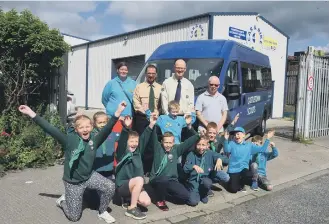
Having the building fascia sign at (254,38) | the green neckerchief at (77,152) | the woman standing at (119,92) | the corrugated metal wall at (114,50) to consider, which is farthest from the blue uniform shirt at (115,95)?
the building fascia sign at (254,38)

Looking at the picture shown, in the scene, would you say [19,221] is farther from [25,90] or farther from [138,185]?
[25,90]

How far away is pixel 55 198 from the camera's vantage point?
15.8ft

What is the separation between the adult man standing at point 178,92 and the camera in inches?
206

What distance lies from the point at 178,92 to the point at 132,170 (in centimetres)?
146

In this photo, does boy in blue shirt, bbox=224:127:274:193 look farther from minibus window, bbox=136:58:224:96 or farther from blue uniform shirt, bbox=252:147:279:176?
minibus window, bbox=136:58:224:96

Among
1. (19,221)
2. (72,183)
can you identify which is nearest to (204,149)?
(72,183)

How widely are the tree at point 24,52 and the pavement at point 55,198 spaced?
69.3 inches

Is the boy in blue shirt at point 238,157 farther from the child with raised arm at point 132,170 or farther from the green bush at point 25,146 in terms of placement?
the green bush at point 25,146

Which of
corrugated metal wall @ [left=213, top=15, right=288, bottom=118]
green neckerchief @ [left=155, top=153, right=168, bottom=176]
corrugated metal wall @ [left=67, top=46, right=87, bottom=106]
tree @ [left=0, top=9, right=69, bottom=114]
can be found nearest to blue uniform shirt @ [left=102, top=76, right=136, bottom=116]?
green neckerchief @ [left=155, top=153, right=168, bottom=176]

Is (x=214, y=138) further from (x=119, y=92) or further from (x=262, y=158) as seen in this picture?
(x=119, y=92)

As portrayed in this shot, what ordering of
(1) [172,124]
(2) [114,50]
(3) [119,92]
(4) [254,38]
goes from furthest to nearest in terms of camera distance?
(2) [114,50]
(4) [254,38]
(3) [119,92]
(1) [172,124]

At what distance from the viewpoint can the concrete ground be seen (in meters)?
4.18

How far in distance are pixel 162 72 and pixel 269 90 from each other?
5747 mm

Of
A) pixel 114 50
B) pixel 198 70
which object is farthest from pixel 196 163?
pixel 114 50
